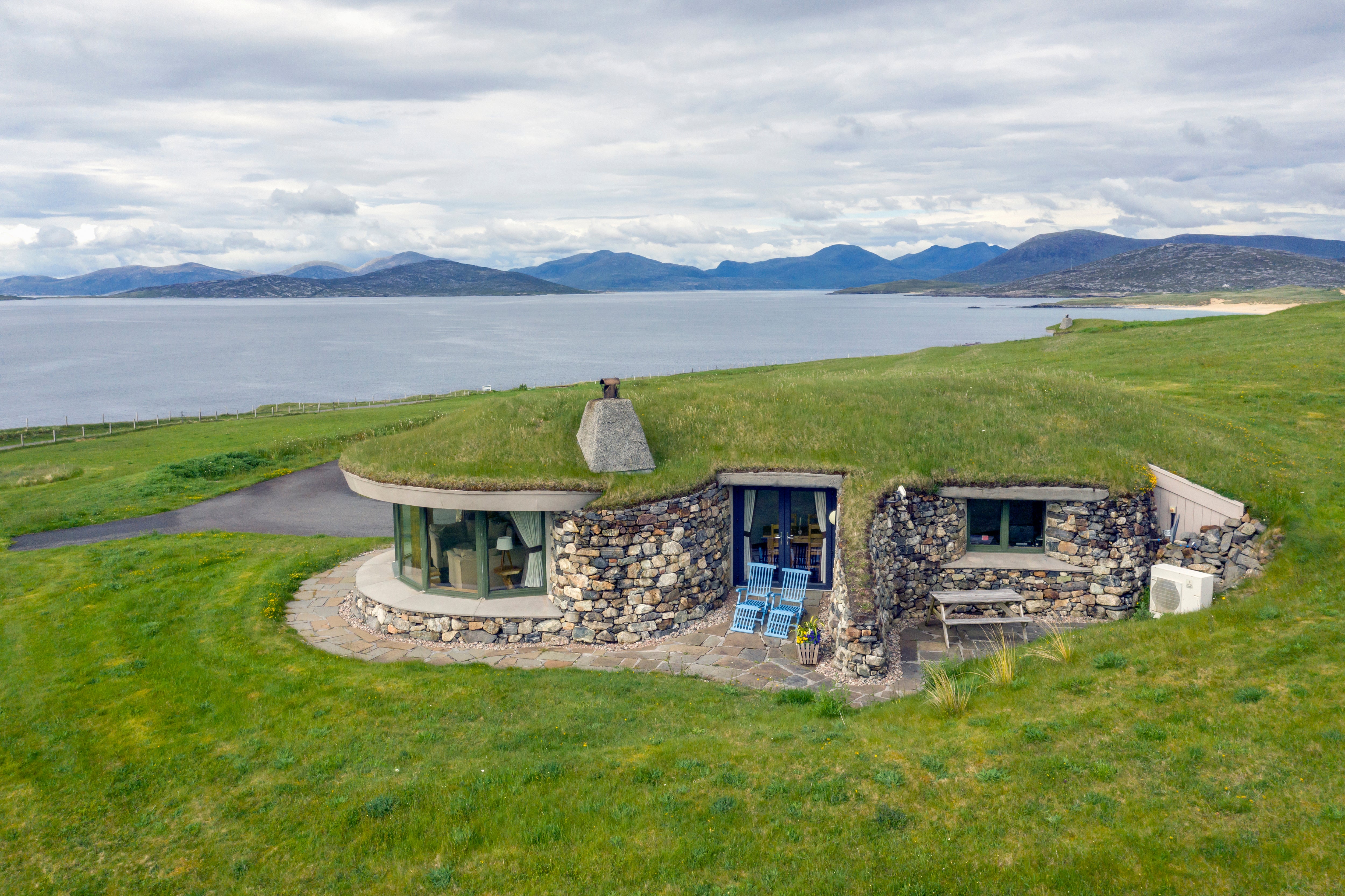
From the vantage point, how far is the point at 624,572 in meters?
14.2

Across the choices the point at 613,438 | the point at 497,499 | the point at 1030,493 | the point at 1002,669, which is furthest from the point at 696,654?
the point at 1030,493

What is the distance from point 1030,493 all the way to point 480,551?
10511 mm

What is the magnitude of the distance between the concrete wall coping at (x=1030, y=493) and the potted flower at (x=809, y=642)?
3.78m

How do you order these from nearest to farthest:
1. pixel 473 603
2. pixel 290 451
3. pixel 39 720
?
pixel 39 720, pixel 473 603, pixel 290 451

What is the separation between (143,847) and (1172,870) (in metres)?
9.65

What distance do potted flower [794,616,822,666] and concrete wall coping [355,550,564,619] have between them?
14.3ft

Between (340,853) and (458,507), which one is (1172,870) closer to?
(340,853)

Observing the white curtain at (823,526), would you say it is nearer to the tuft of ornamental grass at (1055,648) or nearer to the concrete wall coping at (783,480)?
the concrete wall coping at (783,480)

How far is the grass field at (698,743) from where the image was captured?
6.78 m

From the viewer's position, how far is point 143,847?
314 inches

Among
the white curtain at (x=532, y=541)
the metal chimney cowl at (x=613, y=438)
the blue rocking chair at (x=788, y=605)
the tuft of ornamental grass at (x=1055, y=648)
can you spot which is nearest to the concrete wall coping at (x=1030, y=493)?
the tuft of ornamental grass at (x=1055, y=648)

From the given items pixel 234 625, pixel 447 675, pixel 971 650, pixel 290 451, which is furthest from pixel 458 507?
pixel 290 451

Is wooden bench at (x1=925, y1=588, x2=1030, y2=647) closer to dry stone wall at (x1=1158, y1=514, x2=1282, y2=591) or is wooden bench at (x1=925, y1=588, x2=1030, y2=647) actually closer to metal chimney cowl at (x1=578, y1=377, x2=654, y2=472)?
dry stone wall at (x1=1158, y1=514, x2=1282, y2=591)

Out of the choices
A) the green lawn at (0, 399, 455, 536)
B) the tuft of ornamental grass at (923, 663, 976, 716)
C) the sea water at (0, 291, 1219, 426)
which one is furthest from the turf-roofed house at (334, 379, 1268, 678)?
the sea water at (0, 291, 1219, 426)
